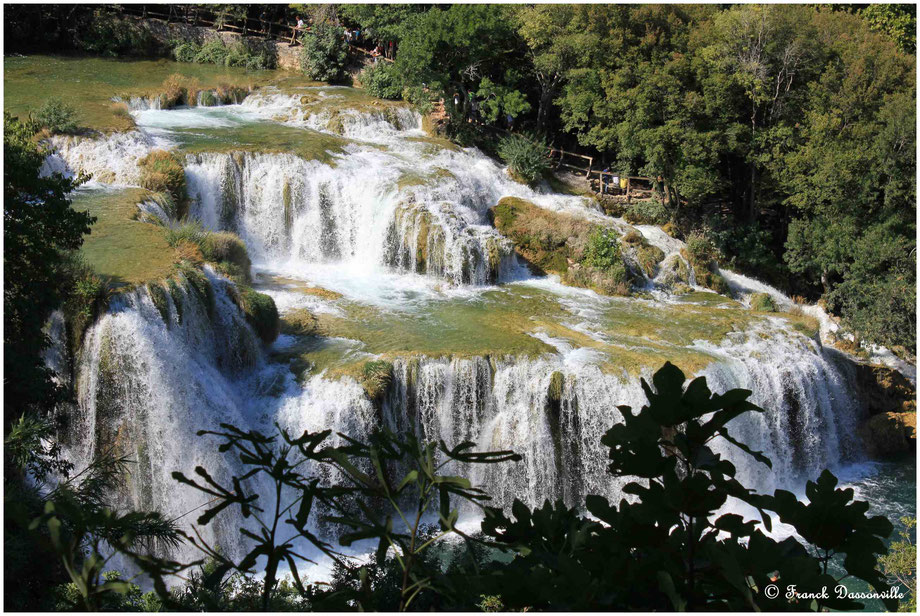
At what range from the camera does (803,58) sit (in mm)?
20844

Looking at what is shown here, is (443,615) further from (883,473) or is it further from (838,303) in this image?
(838,303)

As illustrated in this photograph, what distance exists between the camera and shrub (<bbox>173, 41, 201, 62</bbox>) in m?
27.7

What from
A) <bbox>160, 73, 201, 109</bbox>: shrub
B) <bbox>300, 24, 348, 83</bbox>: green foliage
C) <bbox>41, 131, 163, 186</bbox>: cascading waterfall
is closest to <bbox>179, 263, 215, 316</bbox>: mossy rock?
<bbox>41, 131, 163, 186</bbox>: cascading waterfall

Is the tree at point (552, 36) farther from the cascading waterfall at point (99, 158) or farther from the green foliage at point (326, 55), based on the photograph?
the cascading waterfall at point (99, 158)

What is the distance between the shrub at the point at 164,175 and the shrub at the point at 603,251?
9.00 meters

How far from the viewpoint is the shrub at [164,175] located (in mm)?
15242

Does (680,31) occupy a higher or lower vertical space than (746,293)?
higher

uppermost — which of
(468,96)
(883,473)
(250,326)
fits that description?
Result: (468,96)

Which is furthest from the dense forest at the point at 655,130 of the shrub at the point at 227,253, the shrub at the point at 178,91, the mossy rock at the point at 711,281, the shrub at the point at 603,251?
the shrub at the point at 178,91

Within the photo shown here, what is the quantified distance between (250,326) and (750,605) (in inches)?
446

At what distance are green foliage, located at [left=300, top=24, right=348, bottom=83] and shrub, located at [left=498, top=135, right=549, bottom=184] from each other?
822 centimetres

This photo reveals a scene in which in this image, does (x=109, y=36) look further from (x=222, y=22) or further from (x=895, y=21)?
(x=895, y=21)

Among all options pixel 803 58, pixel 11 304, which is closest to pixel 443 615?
pixel 11 304

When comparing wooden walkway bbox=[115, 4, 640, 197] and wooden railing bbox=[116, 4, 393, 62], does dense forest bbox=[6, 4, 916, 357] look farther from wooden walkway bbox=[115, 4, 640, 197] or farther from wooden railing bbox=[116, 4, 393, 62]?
wooden railing bbox=[116, 4, 393, 62]
